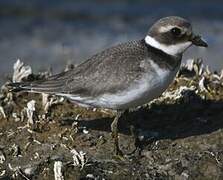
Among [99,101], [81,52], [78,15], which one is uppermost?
[78,15]

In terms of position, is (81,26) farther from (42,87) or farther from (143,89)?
(143,89)

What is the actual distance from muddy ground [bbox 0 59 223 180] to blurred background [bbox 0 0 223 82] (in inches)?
110

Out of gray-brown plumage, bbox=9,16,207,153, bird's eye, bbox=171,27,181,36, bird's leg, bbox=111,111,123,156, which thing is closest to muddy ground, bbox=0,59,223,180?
bird's leg, bbox=111,111,123,156

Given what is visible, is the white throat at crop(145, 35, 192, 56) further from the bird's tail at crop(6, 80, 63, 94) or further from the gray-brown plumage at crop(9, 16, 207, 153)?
the bird's tail at crop(6, 80, 63, 94)

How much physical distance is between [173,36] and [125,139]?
1.17 metres

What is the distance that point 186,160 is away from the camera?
7.72 metres

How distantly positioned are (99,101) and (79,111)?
4.17ft

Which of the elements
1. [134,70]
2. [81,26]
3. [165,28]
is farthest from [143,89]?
[81,26]

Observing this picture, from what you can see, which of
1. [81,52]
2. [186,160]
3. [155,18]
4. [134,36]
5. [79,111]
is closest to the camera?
[186,160]

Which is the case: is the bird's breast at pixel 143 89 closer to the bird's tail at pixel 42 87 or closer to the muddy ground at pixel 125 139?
the muddy ground at pixel 125 139

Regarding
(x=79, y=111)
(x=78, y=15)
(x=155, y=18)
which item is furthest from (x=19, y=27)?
(x=79, y=111)

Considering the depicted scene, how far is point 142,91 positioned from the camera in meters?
7.67

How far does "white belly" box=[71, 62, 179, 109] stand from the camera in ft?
25.2

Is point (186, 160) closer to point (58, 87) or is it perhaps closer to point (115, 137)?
point (115, 137)
